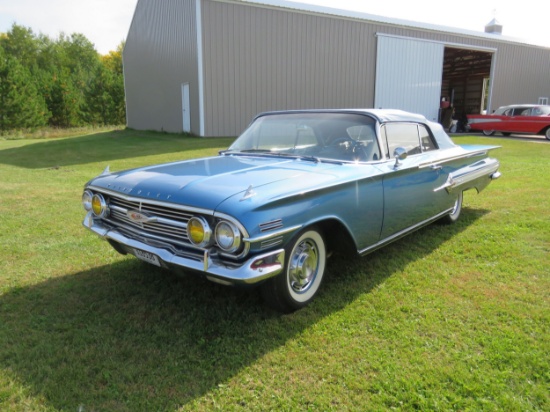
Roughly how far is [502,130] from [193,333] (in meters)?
18.3

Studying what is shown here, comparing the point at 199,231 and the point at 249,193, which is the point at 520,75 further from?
the point at 199,231

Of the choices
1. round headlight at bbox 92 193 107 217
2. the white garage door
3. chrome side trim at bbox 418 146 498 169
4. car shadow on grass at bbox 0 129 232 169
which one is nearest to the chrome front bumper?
round headlight at bbox 92 193 107 217

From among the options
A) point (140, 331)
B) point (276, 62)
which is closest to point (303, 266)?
point (140, 331)

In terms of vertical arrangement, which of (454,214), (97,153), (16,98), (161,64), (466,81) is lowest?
(97,153)

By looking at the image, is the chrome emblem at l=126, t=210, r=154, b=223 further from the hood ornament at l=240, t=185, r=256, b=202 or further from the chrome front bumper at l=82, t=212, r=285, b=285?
the hood ornament at l=240, t=185, r=256, b=202

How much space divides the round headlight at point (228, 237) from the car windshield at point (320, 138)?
1.32m

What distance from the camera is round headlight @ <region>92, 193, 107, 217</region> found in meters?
3.18

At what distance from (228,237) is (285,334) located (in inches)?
29.6

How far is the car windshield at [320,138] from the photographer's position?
355cm

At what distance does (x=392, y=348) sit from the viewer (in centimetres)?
252

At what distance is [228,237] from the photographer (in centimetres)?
241

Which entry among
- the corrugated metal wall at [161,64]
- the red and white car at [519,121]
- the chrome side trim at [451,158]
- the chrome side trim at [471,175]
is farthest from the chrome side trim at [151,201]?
the red and white car at [519,121]

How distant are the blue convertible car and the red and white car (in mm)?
14926

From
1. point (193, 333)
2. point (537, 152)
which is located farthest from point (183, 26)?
point (193, 333)
